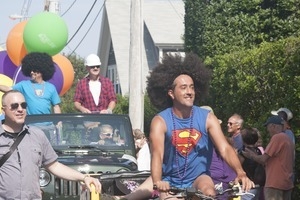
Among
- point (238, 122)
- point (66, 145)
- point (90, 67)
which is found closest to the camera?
point (66, 145)

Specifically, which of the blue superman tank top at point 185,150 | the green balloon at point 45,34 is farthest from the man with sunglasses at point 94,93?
the blue superman tank top at point 185,150

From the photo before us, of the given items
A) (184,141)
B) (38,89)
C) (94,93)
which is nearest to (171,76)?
(184,141)

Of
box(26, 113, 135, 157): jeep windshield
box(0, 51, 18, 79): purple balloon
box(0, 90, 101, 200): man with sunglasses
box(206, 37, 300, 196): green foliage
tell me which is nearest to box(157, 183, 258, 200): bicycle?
box(0, 90, 101, 200): man with sunglasses

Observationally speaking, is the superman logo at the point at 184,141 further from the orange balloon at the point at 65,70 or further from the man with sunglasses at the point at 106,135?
the orange balloon at the point at 65,70

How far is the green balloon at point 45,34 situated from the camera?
63.8 feet

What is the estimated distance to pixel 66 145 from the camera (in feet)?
42.5

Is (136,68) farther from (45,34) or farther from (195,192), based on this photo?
(195,192)

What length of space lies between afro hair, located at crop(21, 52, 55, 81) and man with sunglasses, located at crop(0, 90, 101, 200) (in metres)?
6.12

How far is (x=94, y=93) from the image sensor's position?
15047mm

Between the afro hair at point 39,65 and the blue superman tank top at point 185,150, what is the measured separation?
22.0 ft

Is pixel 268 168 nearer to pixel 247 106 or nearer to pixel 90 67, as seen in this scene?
pixel 90 67

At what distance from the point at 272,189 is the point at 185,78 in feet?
16.8

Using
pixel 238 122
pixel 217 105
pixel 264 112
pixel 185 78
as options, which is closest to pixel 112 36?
pixel 217 105

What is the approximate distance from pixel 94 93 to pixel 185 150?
268 inches
